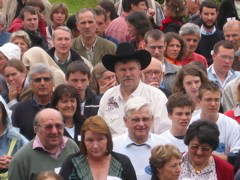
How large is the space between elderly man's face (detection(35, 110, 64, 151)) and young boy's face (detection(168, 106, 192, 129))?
4.53ft

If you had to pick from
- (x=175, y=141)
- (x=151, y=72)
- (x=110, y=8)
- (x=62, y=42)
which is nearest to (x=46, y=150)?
(x=175, y=141)

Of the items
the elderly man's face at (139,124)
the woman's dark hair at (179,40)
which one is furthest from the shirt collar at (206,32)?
the elderly man's face at (139,124)

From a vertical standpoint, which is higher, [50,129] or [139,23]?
[139,23]

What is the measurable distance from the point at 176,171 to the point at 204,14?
7332 millimetres

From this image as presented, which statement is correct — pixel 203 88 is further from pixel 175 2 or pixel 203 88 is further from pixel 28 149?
pixel 175 2

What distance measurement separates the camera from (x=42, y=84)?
12.3 m

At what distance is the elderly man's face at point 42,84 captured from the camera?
12.2 metres

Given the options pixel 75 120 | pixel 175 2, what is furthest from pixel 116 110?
pixel 175 2

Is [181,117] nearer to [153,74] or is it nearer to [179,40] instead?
[153,74]

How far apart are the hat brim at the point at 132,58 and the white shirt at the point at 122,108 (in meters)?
0.34

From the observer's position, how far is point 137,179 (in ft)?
34.8

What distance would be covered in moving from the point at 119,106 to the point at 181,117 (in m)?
0.94

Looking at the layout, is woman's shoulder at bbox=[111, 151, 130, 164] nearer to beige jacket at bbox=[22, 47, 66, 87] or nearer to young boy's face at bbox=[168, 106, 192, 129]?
young boy's face at bbox=[168, 106, 192, 129]

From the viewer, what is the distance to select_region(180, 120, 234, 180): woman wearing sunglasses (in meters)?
10.4
